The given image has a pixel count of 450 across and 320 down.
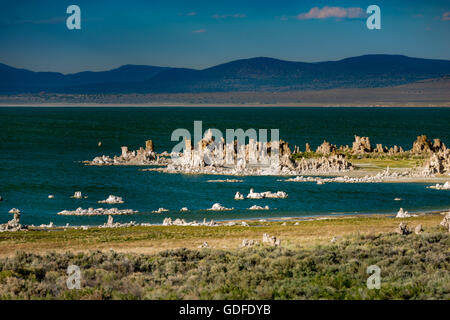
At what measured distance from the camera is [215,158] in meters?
75.9

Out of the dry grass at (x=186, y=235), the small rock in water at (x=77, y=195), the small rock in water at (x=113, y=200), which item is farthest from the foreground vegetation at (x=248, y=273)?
the small rock in water at (x=77, y=195)

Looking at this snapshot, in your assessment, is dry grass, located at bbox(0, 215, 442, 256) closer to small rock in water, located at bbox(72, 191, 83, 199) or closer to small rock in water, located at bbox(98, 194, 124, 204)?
small rock in water, located at bbox(98, 194, 124, 204)

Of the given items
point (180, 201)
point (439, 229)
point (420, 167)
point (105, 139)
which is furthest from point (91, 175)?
point (105, 139)

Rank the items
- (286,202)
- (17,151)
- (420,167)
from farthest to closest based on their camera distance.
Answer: (17,151), (420,167), (286,202)

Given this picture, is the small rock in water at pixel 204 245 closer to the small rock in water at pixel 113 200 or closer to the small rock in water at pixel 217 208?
the small rock in water at pixel 217 208

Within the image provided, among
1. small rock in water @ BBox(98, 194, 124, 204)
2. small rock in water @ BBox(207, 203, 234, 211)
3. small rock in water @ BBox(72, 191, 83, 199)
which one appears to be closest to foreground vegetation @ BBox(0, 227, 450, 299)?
small rock in water @ BBox(207, 203, 234, 211)

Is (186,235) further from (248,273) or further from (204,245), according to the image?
(248,273)

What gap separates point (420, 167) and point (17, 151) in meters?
63.3

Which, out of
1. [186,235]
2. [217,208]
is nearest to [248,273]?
[186,235]

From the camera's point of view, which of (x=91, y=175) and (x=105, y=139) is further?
(x=105, y=139)

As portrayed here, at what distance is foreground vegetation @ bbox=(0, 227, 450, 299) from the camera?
18.4 m

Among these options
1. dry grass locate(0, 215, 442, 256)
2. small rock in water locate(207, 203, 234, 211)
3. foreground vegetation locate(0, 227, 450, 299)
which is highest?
foreground vegetation locate(0, 227, 450, 299)

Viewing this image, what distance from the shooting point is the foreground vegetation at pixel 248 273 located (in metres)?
18.4
